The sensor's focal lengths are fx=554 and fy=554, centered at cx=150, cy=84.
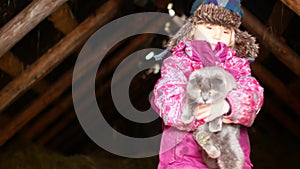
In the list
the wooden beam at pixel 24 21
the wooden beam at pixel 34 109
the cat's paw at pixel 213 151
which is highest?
the cat's paw at pixel 213 151

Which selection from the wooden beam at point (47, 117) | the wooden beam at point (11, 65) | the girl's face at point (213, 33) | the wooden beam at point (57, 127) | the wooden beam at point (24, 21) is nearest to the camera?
the girl's face at point (213, 33)

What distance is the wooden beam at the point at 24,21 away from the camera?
2320 mm

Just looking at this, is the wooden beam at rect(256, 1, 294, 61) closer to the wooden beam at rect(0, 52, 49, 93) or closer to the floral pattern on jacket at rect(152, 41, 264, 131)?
the wooden beam at rect(0, 52, 49, 93)

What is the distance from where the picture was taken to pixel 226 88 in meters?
1.25

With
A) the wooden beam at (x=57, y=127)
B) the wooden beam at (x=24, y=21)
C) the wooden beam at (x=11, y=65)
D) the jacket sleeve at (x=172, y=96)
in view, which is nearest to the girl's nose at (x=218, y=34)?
the jacket sleeve at (x=172, y=96)

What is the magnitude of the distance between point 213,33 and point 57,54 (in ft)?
5.64

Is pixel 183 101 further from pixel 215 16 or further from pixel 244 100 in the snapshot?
pixel 215 16

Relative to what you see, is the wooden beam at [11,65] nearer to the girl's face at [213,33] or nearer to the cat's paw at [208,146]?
the girl's face at [213,33]

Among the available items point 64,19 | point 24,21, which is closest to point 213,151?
point 24,21

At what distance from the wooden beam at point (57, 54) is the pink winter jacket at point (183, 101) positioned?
1665 millimetres

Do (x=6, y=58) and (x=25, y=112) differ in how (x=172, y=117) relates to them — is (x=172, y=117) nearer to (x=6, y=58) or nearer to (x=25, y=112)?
(x=6, y=58)

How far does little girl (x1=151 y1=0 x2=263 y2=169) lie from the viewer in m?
1.28

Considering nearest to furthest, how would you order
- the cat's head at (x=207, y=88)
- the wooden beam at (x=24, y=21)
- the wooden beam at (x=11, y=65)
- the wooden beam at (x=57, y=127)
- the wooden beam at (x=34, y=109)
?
the cat's head at (x=207, y=88)
the wooden beam at (x=24, y=21)
the wooden beam at (x=11, y=65)
the wooden beam at (x=34, y=109)
the wooden beam at (x=57, y=127)

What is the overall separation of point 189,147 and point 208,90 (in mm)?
181
